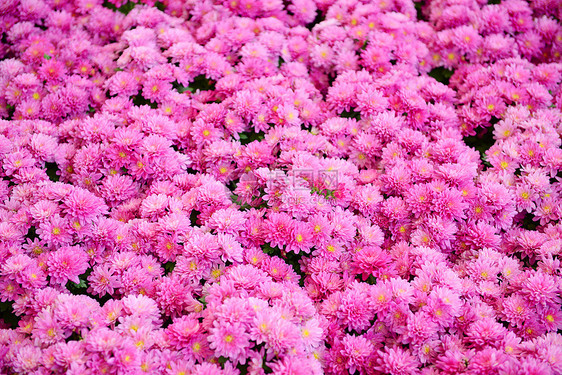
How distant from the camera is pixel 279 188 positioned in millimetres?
2777

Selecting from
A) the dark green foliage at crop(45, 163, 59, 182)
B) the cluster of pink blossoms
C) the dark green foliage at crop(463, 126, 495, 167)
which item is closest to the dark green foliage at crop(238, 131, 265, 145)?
the cluster of pink blossoms

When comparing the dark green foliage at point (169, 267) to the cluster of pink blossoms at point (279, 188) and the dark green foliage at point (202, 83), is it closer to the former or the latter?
the cluster of pink blossoms at point (279, 188)

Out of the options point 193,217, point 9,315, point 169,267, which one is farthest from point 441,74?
point 9,315

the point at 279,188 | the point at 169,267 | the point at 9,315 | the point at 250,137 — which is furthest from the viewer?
the point at 250,137

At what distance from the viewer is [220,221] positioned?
2.61m

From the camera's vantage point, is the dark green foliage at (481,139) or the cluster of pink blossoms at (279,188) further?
the dark green foliage at (481,139)

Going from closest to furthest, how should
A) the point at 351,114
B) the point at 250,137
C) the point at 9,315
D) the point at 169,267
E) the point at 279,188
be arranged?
the point at 9,315
the point at 169,267
the point at 279,188
the point at 250,137
the point at 351,114

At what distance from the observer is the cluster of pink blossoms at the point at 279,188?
2281 mm

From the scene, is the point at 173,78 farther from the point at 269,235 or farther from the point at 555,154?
the point at 555,154

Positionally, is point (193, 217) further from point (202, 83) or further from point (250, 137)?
point (202, 83)

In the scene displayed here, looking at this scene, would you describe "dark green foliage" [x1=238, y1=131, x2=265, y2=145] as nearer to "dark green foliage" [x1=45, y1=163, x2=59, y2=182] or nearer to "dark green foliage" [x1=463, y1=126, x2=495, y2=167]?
"dark green foliage" [x1=45, y1=163, x2=59, y2=182]

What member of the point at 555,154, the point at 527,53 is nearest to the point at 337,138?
the point at 555,154

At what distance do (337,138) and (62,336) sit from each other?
200 cm

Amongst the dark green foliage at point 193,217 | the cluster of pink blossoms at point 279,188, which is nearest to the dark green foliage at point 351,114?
the cluster of pink blossoms at point 279,188
